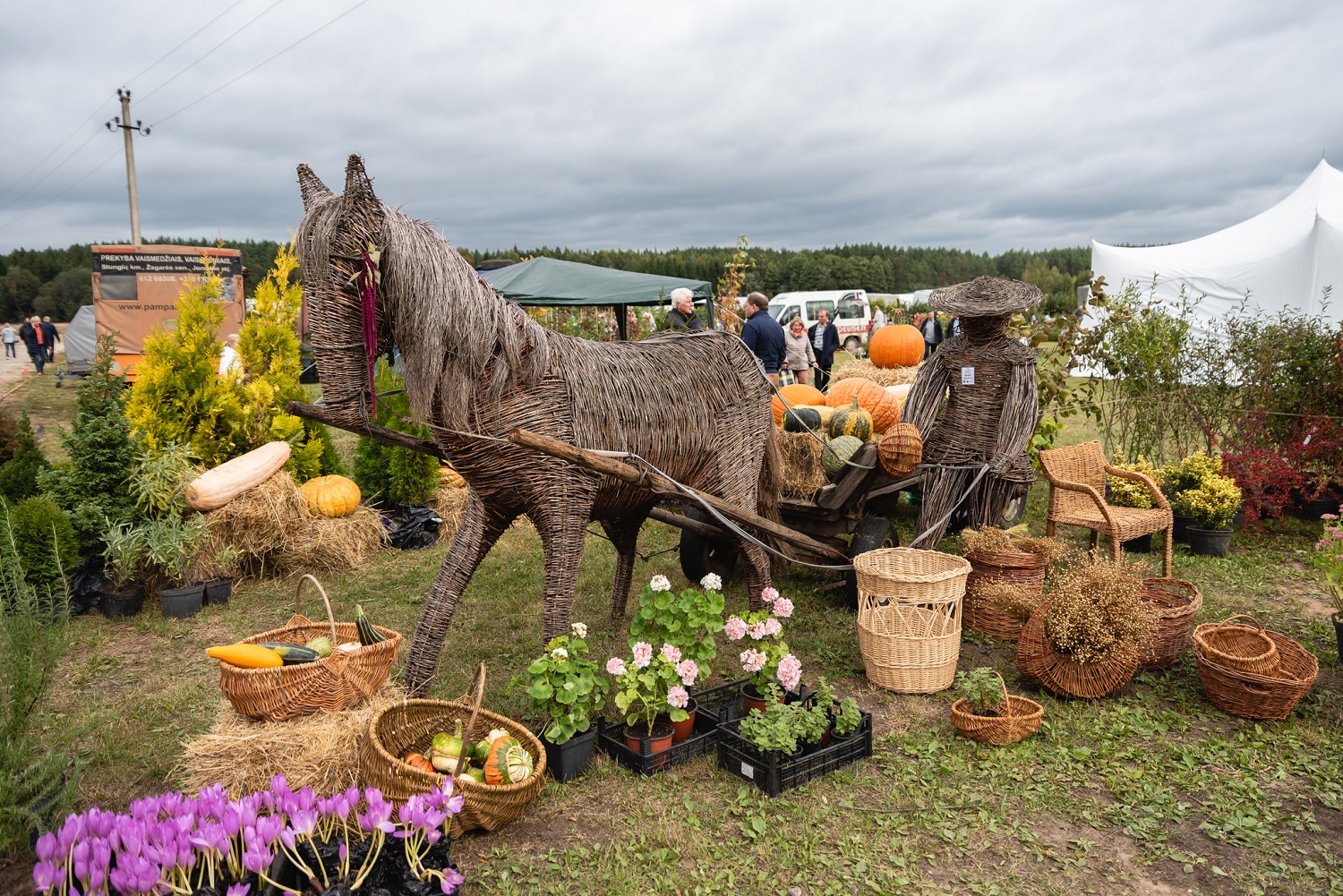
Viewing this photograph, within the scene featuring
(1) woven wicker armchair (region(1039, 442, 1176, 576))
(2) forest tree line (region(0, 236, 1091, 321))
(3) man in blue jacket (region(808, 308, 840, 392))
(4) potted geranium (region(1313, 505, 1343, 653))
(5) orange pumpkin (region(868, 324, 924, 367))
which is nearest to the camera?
(4) potted geranium (region(1313, 505, 1343, 653))

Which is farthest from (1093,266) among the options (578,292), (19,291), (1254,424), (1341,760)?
(19,291)

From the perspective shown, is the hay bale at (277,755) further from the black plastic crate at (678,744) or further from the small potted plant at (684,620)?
the small potted plant at (684,620)

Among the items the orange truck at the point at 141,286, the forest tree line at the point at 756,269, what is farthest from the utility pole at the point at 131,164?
the forest tree line at the point at 756,269

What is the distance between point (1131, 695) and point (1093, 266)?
14529mm

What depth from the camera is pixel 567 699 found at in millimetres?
3537

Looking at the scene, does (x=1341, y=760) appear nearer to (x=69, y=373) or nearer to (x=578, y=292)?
(x=578, y=292)

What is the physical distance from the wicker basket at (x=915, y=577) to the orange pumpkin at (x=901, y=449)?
1.94 feet

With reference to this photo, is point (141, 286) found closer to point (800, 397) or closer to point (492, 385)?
point (800, 397)

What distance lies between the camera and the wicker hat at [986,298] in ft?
17.3

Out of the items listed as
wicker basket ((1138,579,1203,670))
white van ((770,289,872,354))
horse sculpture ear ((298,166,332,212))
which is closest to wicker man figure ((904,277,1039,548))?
wicker basket ((1138,579,1203,670))

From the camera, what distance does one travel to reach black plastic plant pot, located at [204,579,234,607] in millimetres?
6423

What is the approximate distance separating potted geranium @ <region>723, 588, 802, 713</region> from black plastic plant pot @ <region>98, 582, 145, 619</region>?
192 inches

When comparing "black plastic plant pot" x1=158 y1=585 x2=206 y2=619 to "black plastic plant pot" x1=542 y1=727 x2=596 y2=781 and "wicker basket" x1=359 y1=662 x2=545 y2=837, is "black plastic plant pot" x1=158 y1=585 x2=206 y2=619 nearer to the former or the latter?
"wicker basket" x1=359 y1=662 x2=545 y2=837

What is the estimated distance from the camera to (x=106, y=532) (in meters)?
6.18
